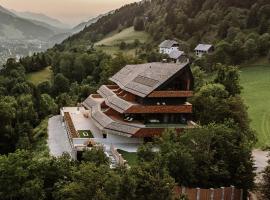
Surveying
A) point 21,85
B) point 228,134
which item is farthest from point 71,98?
point 228,134

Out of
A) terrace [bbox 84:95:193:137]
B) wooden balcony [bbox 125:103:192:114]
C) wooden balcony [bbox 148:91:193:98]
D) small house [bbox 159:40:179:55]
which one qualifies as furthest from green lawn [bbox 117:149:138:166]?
small house [bbox 159:40:179:55]

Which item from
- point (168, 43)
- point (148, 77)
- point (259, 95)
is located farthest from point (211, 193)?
point (168, 43)

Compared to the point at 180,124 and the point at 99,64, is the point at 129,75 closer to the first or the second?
the point at 180,124

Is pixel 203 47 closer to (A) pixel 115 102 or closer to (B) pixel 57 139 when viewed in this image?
(A) pixel 115 102

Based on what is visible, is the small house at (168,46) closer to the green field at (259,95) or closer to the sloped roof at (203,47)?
the sloped roof at (203,47)

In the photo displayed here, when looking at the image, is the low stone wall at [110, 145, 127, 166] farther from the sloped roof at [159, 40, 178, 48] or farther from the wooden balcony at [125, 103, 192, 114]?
the sloped roof at [159, 40, 178, 48]

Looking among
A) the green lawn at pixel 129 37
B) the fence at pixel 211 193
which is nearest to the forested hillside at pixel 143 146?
the fence at pixel 211 193
